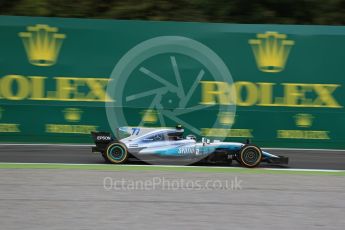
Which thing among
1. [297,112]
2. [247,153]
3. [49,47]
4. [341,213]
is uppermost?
[49,47]

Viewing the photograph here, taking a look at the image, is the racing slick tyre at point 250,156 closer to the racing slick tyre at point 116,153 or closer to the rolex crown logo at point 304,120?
the racing slick tyre at point 116,153

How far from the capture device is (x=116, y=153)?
1030 centimetres

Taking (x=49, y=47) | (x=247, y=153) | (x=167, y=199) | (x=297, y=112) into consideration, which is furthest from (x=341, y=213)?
(x=49, y=47)

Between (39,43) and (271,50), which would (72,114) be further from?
(271,50)

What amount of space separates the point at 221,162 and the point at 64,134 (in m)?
4.73

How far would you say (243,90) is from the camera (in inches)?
539

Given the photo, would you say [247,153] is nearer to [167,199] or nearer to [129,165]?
[129,165]

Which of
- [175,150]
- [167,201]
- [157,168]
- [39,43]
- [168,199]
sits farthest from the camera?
[39,43]

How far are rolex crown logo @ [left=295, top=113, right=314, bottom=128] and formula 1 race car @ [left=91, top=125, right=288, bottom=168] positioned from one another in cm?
342

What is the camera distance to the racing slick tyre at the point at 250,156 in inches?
401

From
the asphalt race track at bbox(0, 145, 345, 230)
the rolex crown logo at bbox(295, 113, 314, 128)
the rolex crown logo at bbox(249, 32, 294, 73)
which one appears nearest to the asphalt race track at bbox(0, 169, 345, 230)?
the asphalt race track at bbox(0, 145, 345, 230)

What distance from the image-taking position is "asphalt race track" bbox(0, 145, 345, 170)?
1090cm

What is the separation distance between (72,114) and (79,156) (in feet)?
7.64

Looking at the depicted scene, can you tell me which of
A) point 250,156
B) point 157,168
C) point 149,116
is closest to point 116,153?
point 157,168
